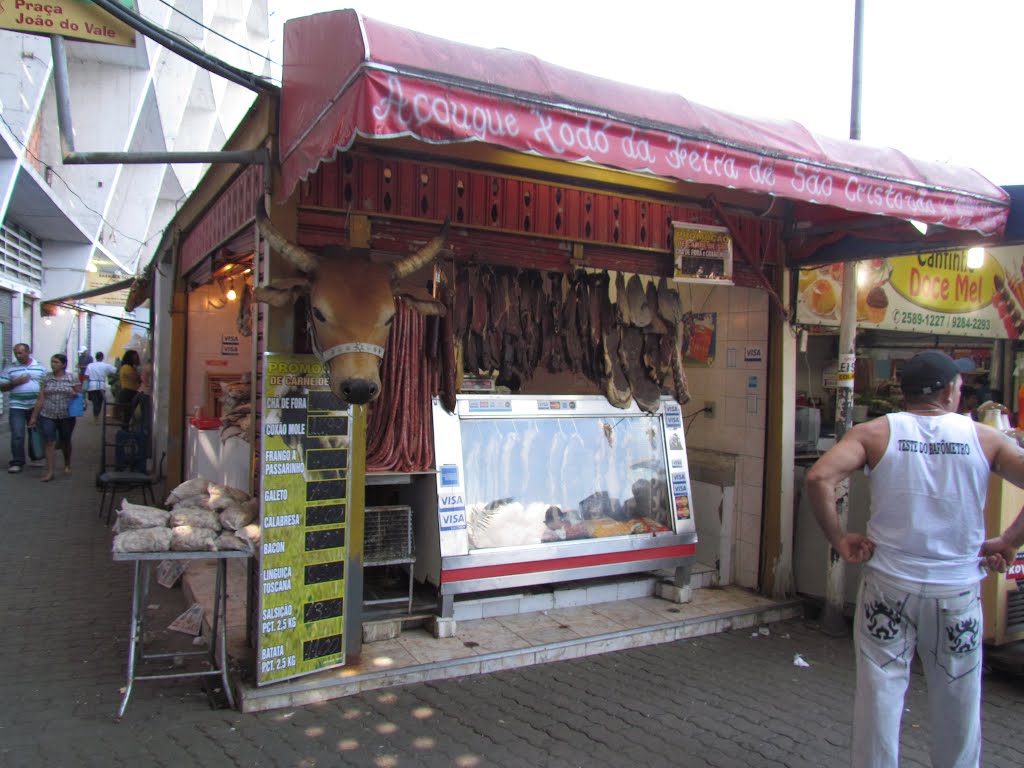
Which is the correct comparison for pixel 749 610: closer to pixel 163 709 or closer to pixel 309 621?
pixel 309 621

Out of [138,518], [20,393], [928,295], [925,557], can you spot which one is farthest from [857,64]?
[20,393]

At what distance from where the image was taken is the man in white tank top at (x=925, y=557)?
2844 mm

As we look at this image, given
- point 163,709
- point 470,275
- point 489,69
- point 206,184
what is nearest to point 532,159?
point 470,275

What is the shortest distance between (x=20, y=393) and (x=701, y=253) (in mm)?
10379

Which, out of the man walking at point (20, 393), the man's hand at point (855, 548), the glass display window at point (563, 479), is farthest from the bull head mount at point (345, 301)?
the man walking at point (20, 393)

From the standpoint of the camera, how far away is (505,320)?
5.29 meters

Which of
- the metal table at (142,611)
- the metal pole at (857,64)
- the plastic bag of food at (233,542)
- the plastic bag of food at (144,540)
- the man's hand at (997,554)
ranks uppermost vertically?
the metal pole at (857,64)

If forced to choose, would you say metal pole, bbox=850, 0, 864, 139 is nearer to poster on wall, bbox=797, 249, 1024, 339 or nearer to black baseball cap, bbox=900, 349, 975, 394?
poster on wall, bbox=797, 249, 1024, 339

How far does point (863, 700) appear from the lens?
2924 mm

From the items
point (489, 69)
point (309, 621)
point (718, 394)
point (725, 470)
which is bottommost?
point (309, 621)

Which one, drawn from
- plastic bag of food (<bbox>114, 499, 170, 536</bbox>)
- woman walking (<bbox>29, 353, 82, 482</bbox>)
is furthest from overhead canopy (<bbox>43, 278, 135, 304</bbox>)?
plastic bag of food (<bbox>114, 499, 170, 536</bbox>)

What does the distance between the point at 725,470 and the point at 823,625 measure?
1.51m

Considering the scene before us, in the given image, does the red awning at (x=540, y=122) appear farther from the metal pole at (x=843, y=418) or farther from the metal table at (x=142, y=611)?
the metal table at (x=142, y=611)

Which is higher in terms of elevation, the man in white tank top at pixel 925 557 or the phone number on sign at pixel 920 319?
the phone number on sign at pixel 920 319
